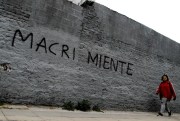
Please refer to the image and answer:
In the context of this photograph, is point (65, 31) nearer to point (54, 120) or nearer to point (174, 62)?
point (54, 120)

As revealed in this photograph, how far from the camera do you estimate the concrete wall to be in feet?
21.2

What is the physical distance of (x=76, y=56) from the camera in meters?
7.64

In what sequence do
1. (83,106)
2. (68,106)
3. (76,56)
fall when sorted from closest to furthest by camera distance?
(68,106) → (83,106) → (76,56)

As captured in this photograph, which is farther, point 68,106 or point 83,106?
point 83,106

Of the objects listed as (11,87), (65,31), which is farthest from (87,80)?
(11,87)

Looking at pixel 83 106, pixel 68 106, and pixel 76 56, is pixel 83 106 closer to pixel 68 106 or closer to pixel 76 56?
pixel 68 106

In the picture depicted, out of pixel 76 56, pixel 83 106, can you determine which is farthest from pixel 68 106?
pixel 76 56

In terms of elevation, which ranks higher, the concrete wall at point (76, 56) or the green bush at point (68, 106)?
the concrete wall at point (76, 56)

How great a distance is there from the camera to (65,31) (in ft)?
24.2

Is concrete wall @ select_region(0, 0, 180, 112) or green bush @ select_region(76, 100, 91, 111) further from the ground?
concrete wall @ select_region(0, 0, 180, 112)

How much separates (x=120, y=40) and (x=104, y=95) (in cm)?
208

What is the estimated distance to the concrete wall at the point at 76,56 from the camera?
6465 mm

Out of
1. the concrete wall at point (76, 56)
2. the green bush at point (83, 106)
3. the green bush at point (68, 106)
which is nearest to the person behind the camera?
the concrete wall at point (76, 56)

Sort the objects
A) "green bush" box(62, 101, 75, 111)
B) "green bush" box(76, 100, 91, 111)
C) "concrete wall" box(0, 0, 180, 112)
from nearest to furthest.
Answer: "concrete wall" box(0, 0, 180, 112), "green bush" box(62, 101, 75, 111), "green bush" box(76, 100, 91, 111)
